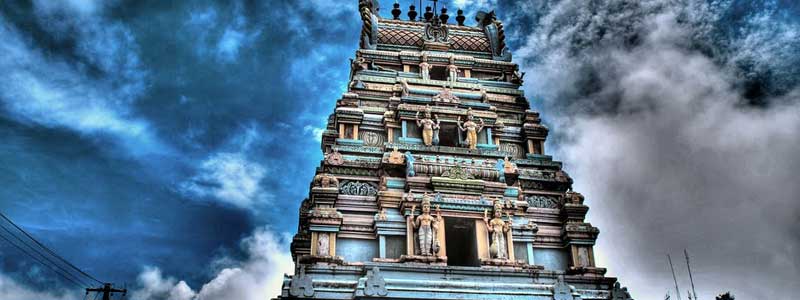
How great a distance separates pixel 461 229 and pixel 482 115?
15.5 ft

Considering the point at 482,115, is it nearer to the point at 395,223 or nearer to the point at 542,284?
the point at 395,223

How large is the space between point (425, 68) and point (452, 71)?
1.10 m

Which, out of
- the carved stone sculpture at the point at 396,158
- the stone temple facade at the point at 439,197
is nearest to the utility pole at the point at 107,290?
the stone temple facade at the point at 439,197

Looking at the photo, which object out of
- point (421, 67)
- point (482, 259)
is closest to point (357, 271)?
point (482, 259)

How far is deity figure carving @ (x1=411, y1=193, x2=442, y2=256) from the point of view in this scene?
64.2 feet

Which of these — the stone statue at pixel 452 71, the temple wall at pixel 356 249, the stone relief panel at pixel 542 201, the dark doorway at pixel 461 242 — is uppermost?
the stone statue at pixel 452 71

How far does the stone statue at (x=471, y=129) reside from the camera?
2350 centimetres

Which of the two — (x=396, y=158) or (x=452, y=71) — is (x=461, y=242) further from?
(x=452, y=71)

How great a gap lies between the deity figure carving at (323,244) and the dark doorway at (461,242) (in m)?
3.85

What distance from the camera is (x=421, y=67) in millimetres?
27141

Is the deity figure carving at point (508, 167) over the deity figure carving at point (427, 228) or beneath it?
over

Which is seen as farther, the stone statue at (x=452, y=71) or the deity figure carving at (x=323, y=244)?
the stone statue at (x=452, y=71)

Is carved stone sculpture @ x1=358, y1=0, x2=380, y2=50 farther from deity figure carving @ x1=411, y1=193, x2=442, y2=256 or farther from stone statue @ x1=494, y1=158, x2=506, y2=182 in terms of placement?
deity figure carving @ x1=411, y1=193, x2=442, y2=256

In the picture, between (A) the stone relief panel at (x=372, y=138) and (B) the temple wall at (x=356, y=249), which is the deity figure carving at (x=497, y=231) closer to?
(B) the temple wall at (x=356, y=249)
